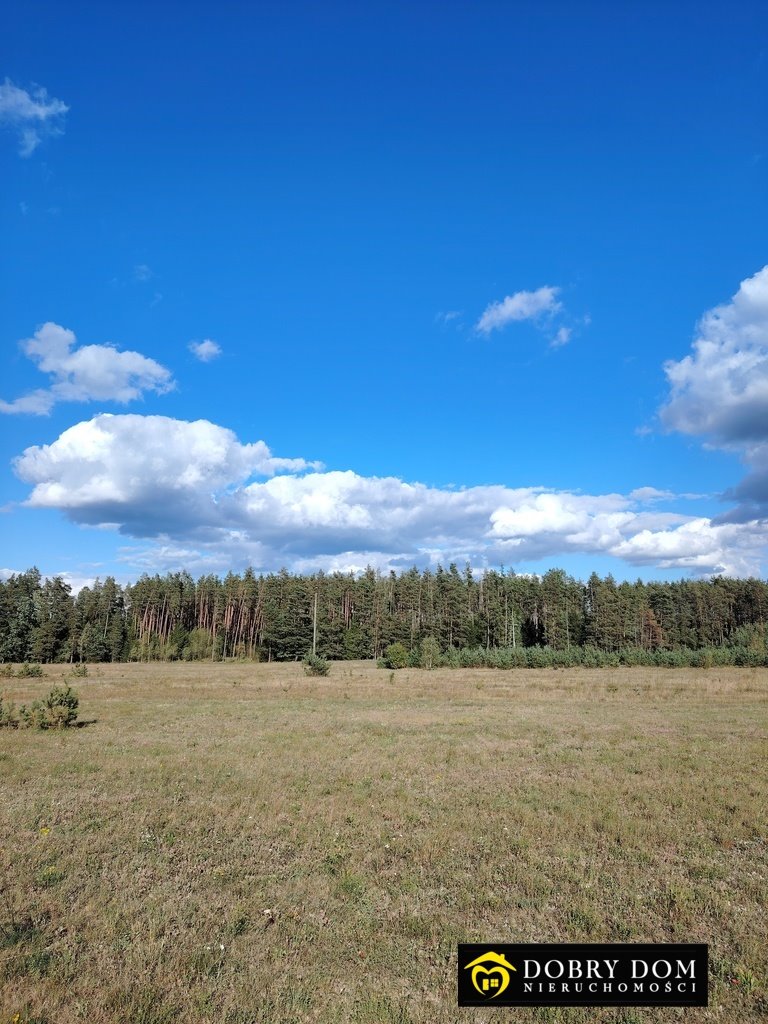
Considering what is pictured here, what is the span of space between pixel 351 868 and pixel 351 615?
10374 cm

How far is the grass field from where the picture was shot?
6109 millimetres

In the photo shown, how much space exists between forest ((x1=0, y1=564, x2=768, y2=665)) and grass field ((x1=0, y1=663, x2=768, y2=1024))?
3057 inches

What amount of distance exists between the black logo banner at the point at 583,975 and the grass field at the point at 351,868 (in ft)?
0.67

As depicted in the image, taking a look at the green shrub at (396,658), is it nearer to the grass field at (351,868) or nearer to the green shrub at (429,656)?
the green shrub at (429,656)

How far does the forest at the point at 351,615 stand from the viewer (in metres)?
96.2

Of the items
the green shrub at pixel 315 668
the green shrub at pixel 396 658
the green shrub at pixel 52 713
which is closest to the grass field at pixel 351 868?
the green shrub at pixel 52 713

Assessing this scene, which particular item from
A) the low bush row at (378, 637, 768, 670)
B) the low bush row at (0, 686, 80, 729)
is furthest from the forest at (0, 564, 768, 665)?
the low bush row at (0, 686, 80, 729)

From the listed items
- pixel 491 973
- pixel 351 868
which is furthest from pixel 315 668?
pixel 491 973

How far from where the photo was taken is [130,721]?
84.0 ft

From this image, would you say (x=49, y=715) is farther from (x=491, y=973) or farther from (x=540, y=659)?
(x=540, y=659)

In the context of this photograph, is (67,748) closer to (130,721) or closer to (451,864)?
(130,721)

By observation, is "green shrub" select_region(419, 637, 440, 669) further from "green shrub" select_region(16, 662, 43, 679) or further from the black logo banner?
the black logo banner

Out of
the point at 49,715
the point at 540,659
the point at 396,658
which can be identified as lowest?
the point at 540,659

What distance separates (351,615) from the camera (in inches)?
4397
